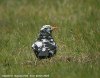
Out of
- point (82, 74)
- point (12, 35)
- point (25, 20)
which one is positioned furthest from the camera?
point (25, 20)

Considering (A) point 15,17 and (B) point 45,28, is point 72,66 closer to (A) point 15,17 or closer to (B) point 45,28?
(B) point 45,28

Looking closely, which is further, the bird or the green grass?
the bird

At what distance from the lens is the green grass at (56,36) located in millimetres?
9914

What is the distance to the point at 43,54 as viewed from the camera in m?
10.3

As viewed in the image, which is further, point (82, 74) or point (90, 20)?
point (90, 20)

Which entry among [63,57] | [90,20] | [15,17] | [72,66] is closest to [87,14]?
[90,20]

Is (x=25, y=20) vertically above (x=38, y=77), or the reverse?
(x=25, y=20)

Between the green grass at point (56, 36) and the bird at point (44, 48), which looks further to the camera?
the bird at point (44, 48)

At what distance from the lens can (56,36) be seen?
12.3 m

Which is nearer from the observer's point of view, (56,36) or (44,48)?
(44,48)

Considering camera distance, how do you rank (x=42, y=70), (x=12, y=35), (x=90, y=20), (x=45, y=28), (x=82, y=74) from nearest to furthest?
1. (x=82, y=74)
2. (x=42, y=70)
3. (x=45, y=28)
4. (x=12, y=35)
5. (x=90, y=20)

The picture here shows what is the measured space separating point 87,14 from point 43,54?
15.7 ft

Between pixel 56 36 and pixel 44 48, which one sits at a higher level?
pixel 56 36

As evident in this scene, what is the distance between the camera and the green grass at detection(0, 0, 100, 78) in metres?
9.91
